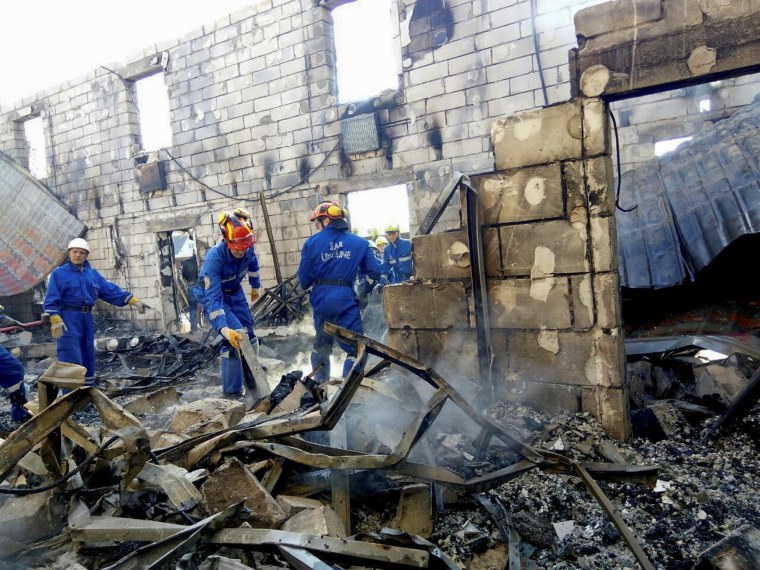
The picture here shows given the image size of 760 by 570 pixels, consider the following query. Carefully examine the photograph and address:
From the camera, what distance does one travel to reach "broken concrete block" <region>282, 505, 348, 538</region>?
240 cm

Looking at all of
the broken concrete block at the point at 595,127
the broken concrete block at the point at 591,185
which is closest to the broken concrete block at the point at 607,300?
the broken concrete block at the point at 591,185

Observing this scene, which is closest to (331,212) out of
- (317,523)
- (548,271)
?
(548,271)

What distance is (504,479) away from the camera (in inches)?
102

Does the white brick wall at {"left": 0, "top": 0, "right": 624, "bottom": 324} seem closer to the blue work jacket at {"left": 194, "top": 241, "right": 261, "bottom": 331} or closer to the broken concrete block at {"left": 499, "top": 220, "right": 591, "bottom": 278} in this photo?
the blue work jacket at {"left": 194, "top": 241, "right": 261, "bottom": 331}

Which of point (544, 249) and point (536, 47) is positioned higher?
point (536, 47)

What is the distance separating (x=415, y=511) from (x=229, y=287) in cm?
328

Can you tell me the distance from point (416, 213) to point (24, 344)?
7.40 m

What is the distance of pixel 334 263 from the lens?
197 inches

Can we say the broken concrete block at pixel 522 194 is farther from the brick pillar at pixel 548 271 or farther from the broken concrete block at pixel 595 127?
the broken concrete block at pixel 595 127

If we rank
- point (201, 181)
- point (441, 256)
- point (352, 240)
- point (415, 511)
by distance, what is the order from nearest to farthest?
point (415, 511), point (441, 256), point (352, 240), point (201, 181)

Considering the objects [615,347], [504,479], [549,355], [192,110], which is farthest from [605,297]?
[192,110]

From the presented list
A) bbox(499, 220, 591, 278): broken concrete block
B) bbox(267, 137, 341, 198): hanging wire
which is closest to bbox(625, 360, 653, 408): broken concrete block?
bbox(499, 220, 591, 278): broken concrete block

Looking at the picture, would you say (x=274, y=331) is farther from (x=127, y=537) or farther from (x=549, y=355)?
(x=127, y=537)

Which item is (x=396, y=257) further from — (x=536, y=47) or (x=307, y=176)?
(x=536, y=47)
